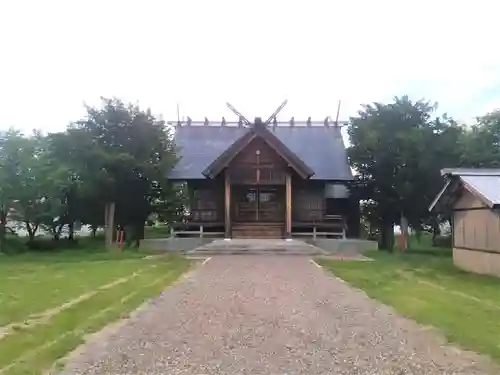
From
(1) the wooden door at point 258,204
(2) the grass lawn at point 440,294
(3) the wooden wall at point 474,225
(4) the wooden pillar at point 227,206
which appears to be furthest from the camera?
(1) the wooden door at point 258,204

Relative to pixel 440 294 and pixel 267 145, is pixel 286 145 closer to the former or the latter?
pixel 267 145

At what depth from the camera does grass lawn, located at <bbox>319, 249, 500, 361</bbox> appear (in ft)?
27.1

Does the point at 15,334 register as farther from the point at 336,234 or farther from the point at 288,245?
the point at 336,234

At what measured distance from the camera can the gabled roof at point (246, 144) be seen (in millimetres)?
29969

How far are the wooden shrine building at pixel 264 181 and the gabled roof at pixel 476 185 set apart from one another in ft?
30.9

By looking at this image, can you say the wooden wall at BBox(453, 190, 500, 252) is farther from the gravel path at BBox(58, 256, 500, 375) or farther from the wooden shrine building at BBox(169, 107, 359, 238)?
the wooden shrine building at BBox(169, 107, 359, 238)

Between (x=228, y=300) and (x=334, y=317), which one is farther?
(x=228, y=300)

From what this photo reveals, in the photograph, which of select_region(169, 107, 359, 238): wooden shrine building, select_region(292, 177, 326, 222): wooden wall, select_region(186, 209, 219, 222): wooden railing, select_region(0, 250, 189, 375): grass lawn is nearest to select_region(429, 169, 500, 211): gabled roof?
select_region(0, 250, 189, 375): grass lawn

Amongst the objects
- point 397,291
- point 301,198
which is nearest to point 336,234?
point 301,198

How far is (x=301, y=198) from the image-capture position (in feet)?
110

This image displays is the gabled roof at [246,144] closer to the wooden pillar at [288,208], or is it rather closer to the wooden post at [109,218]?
the wooden pillar at [288,208]

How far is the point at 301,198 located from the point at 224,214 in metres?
4.13

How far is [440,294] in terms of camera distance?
1266 centimetres

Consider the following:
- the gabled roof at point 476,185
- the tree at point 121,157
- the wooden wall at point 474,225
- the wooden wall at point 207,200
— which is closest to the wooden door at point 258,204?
the wooden wall at point 207,200
